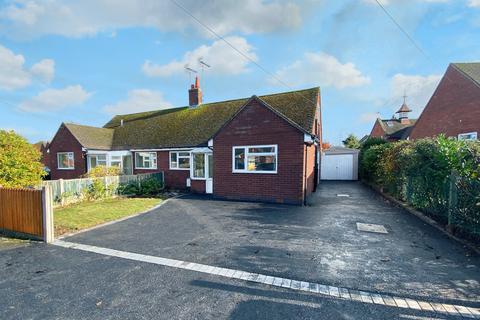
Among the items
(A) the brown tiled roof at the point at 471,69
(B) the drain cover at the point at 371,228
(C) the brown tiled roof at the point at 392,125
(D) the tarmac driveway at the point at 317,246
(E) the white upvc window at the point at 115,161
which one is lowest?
(B) the drain cover at the point at 371,228

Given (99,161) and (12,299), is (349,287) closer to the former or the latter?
(12,299)

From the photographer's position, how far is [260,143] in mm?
11414

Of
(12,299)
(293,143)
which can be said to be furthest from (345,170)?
(12,299)

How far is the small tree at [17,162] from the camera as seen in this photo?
24.7 ft

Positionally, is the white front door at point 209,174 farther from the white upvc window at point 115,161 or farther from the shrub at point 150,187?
the white upvc window at point 115,161

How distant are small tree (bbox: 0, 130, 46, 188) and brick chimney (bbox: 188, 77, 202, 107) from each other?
12.9 m

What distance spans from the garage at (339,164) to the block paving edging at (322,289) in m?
20.2

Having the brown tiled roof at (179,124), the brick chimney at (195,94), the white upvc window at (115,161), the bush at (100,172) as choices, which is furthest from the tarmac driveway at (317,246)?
the brick chimney at (195,94)

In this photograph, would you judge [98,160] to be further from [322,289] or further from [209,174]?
[322,289]

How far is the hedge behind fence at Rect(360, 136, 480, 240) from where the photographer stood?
5547 mm

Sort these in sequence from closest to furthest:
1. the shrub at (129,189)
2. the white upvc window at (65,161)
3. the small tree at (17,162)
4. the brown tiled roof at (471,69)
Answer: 1. the small tree at (17,162)
2. the shrub at (129,189)
3. the brown tiled roof at (471,69)
4. the white upvc window at (65,161)

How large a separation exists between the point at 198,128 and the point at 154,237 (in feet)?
35.7

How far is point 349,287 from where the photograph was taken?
3.80 meters

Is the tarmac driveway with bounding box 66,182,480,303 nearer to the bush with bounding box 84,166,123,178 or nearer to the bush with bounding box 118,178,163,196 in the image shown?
the bush with bounding box 118,178,163,196
